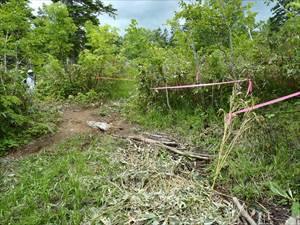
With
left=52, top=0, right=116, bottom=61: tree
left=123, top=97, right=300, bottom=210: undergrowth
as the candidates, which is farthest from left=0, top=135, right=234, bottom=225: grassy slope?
left=52, top=0, right=116, bottom=61: tree

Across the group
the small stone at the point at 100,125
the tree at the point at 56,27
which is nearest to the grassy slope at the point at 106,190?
the small stone at the point at 100,125

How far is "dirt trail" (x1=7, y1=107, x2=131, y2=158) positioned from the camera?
14.9ft

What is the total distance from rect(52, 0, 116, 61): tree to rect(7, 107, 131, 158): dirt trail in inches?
207

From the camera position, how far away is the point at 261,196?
2898 millimetres

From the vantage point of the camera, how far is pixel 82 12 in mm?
11188

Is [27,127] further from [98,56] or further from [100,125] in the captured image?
[98,56]

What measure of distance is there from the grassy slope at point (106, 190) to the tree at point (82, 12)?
7978 millimetres

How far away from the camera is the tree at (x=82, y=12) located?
11.1m

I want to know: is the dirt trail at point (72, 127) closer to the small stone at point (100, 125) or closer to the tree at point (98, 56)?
the small stone at point (100, 125)

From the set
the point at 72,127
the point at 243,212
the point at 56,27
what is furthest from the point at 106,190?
→ the point at 56,27

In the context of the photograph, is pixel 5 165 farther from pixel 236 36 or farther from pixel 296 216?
pixel 236 36

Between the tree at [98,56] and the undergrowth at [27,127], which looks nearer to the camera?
the undergrowth at [27,127]

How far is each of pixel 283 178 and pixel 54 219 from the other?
219 cm

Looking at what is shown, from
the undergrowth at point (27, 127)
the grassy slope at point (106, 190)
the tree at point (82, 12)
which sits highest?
the tree at point (82, 12)
